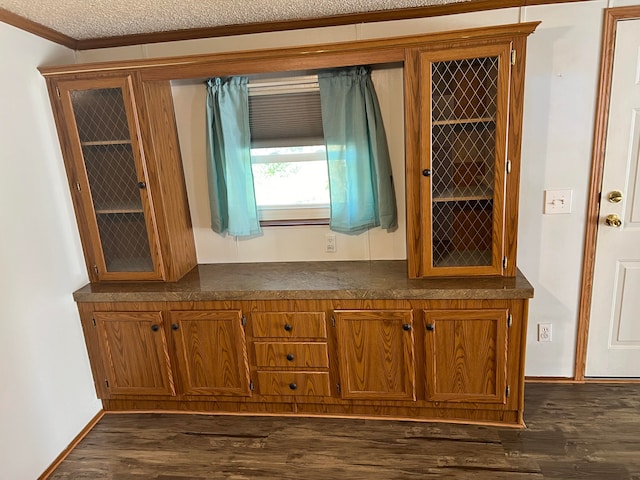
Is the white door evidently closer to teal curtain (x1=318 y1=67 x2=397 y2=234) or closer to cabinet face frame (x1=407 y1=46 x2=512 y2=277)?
cabinet face frame (x1=407 y1=46 x2=512 y2=277)

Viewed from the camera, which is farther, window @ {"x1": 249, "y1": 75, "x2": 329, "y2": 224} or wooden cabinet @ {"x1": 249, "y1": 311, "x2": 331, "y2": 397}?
window @ {"x1": 249, "y1": 75, "x2": 329, "y2": 224}

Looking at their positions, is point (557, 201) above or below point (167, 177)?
below

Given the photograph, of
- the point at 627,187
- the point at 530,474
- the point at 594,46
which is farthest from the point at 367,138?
the point at 530,474

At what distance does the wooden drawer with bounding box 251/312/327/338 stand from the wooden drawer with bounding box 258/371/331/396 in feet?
0.76

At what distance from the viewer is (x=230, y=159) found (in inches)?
98.9

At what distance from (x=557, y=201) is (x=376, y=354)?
129 centimetres

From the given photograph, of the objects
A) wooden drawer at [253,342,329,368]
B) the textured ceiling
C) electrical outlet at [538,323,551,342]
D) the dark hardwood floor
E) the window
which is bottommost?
the dark hardwood floor

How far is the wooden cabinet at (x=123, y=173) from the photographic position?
2256 millimetres

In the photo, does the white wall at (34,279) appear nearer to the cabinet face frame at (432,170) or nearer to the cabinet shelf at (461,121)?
the cabinet face frame at (432,170)

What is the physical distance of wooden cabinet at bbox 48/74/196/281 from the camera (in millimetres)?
2256

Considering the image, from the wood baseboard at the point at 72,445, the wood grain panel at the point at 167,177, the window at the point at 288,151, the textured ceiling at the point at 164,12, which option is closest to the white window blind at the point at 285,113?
the window at the point at 288,151

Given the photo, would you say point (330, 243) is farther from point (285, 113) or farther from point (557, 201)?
point (557, 201)

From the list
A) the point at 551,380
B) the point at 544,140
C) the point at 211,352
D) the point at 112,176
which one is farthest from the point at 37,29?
the point at 551,380

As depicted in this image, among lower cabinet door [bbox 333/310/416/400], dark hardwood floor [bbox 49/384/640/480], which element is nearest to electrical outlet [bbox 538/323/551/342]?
dark hardwood floor [bbox 49/384/640/480]
